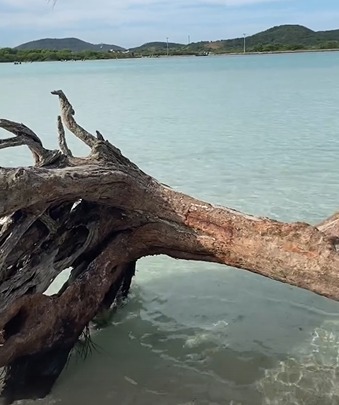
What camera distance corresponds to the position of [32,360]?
192 inches

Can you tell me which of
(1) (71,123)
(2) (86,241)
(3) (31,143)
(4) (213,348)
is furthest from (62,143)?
(4) (213,348)

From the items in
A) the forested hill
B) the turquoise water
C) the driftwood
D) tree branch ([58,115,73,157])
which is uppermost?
tree branch ([58,115,73,157])

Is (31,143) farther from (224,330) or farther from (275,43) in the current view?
(275,43)

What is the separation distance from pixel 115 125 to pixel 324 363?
18291mm

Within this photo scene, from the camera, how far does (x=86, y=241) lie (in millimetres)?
5113

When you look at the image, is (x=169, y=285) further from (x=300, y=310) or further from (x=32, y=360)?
(x=32, y=360)

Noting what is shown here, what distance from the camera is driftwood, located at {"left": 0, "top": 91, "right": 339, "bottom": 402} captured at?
4539mm

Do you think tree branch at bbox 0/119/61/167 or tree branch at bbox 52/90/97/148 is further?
tree branch at bbox 52/90/97/148

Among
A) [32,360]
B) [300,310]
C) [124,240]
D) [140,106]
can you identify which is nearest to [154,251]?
[124,240]

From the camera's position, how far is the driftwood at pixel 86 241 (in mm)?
4539

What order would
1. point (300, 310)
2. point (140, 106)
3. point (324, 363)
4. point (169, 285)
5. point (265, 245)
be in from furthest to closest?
point (140, 106), point (169, 285), point (300, 310), point (324, 363), point (265, 245)

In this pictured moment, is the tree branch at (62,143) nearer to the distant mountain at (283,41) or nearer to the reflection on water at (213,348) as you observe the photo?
the reflection on water at (213,348)

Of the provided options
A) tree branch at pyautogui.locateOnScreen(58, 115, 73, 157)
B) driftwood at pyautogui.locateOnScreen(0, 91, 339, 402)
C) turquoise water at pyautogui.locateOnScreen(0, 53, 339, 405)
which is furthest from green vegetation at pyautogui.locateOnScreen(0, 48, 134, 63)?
driftwood at pyautogui.locateOnScreen(0, 91, 339, 402)

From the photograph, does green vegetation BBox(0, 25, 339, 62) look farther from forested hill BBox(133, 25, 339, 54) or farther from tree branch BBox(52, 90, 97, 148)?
tree branch BBox(52, 90, 97, 148)
